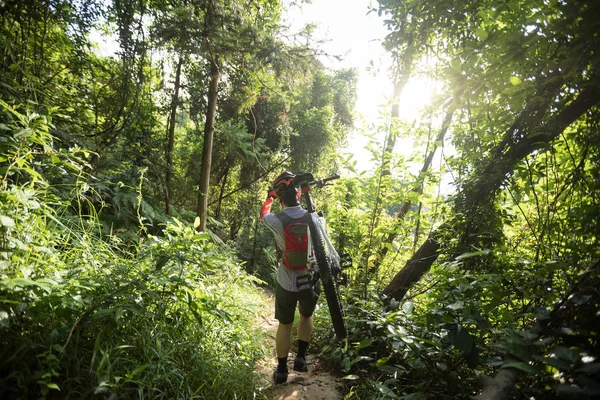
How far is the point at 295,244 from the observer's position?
9.09 ft

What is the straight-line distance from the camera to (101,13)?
13.4 ft

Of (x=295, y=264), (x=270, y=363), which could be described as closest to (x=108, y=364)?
(x=295, y=264)

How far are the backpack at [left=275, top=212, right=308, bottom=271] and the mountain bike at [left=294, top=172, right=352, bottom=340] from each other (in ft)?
0.37

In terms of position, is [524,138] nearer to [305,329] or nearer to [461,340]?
[461,340]

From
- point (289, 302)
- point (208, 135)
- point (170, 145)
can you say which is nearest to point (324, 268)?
point (289, 302)

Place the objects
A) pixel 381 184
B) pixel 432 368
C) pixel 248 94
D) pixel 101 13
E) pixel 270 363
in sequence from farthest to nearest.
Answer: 1. pixel 248 94
2. pixel 101 13
3. pixel 381 184
4. pixel 270 363
5. pixel 432 368

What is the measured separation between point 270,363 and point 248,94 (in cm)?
480

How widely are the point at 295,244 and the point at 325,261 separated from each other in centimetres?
37

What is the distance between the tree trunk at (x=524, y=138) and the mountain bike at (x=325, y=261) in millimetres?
1099

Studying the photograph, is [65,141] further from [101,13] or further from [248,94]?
[248,94]

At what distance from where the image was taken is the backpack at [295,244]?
2.75m

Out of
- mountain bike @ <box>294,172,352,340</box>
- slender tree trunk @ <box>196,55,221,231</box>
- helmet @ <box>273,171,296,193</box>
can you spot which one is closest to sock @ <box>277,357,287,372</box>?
mountain bike @ <box>294,172,352,340</box>

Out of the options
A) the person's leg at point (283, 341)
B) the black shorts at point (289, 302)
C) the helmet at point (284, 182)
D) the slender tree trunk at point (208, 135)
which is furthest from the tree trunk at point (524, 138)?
the slender tree trunk at point (208, 135)

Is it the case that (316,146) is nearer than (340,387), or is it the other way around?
(340,387)
